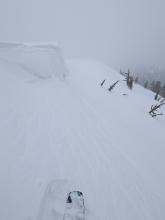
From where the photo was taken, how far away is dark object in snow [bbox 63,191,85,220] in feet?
6.78

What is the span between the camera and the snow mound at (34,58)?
5505 millimetres

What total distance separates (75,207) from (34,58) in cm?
502

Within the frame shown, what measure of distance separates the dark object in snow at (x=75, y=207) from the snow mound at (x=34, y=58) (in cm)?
409

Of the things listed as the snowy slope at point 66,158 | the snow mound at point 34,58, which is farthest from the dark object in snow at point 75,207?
the snow mound at point 34,58

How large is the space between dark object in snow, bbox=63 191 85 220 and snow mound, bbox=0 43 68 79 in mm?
4092

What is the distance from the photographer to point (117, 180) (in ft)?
9.49

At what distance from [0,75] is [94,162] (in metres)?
3.16

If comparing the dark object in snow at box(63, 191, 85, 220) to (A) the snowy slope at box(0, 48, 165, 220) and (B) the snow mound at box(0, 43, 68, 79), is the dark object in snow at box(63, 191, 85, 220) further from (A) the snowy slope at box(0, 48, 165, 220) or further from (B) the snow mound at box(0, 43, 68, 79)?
(B) the snow mound at box(0, 43, 68, 79)

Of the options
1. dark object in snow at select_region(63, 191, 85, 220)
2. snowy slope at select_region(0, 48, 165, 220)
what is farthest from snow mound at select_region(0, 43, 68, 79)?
dark object in snow at select_region(63, 191, 85, 220)

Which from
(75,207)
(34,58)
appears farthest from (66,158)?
(34,58)

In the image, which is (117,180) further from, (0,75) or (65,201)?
(0,75)

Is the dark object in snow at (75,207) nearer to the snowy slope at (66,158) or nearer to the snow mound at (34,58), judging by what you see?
the snowy slope at (66,158)

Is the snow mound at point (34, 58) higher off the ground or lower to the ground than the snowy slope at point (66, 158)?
higher

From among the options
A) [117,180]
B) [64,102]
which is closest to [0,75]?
[64,102]
